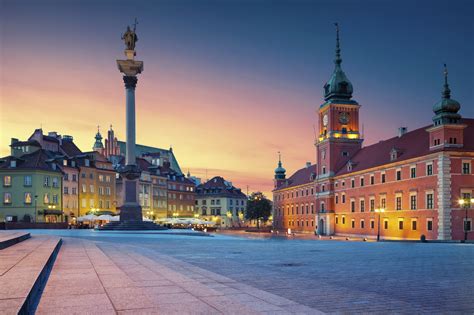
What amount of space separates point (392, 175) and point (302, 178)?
141 ft

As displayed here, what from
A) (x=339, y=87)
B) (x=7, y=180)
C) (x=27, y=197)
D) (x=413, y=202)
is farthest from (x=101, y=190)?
(x=413, y=202)

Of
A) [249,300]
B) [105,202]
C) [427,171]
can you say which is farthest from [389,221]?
[249,300]

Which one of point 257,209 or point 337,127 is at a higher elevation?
point 337,127

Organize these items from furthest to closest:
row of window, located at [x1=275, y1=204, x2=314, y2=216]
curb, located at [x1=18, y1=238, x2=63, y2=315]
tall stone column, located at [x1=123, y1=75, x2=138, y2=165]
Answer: row of window, located at [x1=275, y1=204, x2=314, y2=216] < tall stone column, located at [x1=123, y1=75, x2=138, y2=165] < curb, located at [x1=18, y1=238, x2=63, y2=315]

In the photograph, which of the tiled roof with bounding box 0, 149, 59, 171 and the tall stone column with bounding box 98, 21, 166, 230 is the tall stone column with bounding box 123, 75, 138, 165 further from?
the tiled roof with bounding box 0, 149, 59, 171

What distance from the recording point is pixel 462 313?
29.0ft

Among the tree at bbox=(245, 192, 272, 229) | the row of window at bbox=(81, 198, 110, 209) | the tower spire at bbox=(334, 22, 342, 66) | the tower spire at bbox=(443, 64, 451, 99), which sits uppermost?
the tower spire at bbox=(334, 22, 342, 66)

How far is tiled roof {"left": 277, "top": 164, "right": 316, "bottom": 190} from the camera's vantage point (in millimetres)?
103075

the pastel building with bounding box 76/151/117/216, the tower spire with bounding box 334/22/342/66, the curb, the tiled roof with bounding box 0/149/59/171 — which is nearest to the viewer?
the curb

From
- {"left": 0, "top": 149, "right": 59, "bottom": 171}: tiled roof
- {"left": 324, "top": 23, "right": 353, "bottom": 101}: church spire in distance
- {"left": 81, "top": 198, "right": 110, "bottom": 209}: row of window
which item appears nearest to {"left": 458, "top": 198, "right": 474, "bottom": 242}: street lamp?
{"left": 324, "top": 23, "right": 353, "bottom": 101}: church spire in distance

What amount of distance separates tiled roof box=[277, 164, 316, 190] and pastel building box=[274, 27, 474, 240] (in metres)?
2.85

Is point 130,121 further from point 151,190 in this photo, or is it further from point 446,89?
point 151,190

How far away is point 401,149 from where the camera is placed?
68.9 meters

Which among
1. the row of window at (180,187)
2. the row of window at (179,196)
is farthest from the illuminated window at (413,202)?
the row of window at (180,187)
